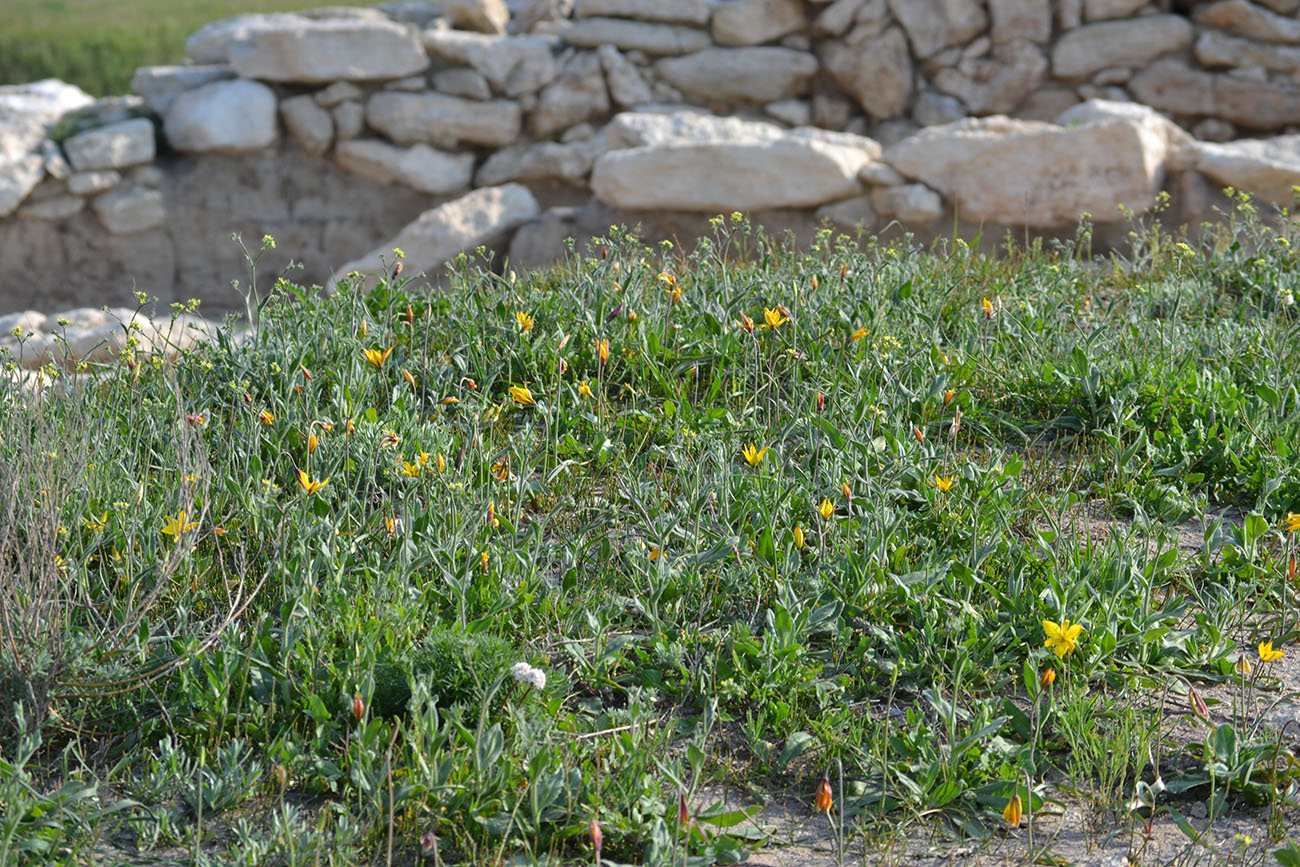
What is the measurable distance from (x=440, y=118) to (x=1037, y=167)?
15.9 feet

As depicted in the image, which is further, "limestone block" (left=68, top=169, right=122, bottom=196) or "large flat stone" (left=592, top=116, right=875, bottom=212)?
"limestone block" (left=68, top=169, right=122, bottom=196)

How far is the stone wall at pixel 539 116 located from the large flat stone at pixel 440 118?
0.02 meters

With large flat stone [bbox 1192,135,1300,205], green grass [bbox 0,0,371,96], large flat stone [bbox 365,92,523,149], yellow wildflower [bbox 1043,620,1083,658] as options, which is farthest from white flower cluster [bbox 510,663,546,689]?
green grass [bbox 0,0,371,96]

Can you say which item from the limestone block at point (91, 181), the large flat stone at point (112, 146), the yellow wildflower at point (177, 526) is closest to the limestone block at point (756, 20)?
the large flat stone at point (112, 146)

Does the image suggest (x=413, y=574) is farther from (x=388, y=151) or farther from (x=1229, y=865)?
(x=388, y=151)

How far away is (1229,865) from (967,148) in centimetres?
688

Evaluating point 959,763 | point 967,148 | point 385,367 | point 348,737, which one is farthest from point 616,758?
point 967,148

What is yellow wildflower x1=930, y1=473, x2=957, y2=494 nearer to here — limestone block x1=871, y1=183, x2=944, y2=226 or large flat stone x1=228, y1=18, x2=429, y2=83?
limestone block x1=871, y1=183, x2=944, y2=226

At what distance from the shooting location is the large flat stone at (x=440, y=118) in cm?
952

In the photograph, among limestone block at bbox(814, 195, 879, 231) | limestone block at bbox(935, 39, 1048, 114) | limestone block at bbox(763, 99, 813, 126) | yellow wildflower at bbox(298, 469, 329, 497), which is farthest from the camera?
limestone block at bbox(763, 99, 813, 126)

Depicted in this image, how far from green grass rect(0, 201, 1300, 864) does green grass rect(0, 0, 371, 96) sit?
31.0 ft

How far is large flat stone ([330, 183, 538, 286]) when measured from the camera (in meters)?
8.86

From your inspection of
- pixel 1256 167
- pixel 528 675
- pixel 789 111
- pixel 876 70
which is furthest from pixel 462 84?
pixel 528 675

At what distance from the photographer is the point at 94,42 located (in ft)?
39.1
